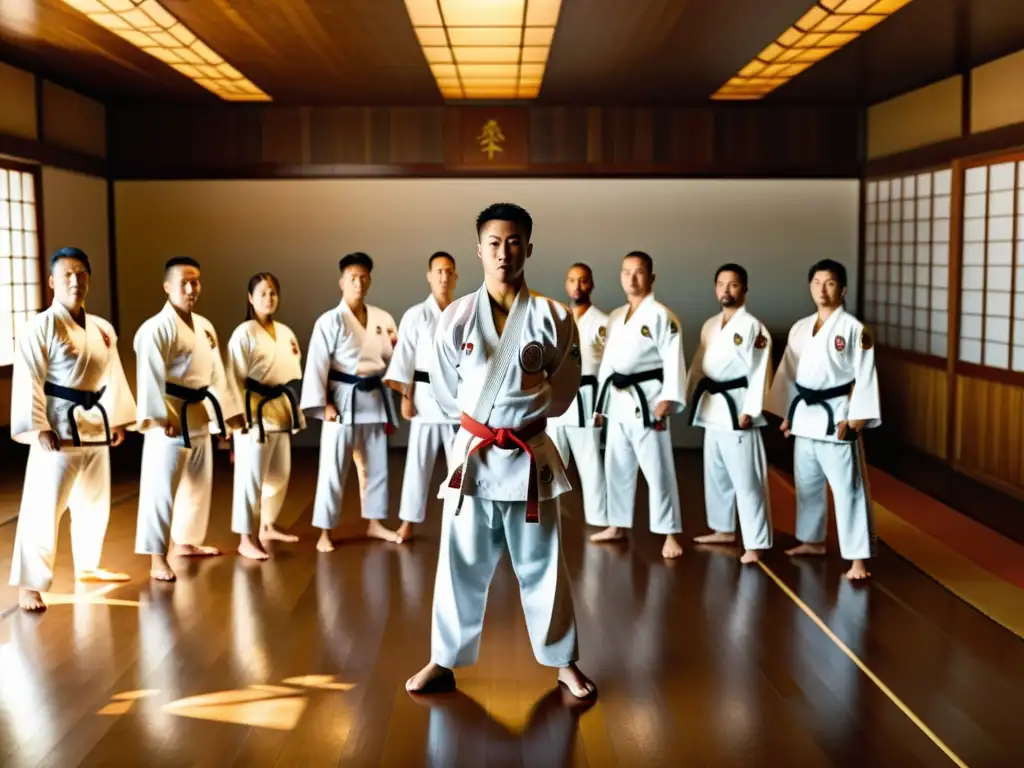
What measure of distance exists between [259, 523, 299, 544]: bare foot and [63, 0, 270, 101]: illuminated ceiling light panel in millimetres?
2511

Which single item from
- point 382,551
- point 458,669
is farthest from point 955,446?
point 458,669

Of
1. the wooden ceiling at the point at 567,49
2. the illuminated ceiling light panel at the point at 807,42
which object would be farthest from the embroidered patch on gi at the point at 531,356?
the illuminated ceiling light panel at the point at 807,42

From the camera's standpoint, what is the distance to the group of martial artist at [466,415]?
320cm

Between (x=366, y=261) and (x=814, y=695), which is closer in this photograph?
(x=814, y=695)

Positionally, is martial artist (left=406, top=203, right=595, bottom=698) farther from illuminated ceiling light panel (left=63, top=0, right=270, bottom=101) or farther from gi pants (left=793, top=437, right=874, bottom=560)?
illuminated ceiling light panel (left=63, top=0, right=270, bottom=101)

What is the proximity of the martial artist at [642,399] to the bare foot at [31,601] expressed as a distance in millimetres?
2481

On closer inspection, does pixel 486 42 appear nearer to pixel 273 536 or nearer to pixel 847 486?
pixel 273 536

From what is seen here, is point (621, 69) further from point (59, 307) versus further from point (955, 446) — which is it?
point (59, 307)

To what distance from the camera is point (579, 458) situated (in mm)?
5555

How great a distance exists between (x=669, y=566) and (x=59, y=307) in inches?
108

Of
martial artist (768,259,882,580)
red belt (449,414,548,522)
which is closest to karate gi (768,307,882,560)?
martial artist (768,259,882,580)

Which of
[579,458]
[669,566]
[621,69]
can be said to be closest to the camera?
[669,566]

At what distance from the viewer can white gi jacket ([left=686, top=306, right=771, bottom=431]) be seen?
4906 millimetres

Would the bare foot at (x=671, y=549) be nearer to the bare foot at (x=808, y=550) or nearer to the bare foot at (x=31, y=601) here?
the bare foot at (x=808, y=550)
